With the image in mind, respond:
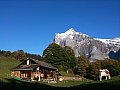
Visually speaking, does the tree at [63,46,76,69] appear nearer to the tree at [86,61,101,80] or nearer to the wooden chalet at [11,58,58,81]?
the tree at [86,61,101,80]

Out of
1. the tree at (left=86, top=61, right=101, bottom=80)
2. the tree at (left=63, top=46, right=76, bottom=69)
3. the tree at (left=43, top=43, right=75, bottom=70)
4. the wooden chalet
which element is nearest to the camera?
the wooden chalet

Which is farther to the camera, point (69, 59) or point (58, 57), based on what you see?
point (69, 59)

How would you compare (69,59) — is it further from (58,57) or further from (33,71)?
(33,71)

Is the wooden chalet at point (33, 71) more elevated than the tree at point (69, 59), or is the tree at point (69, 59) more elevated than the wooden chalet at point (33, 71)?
the tree at point (69, 59)

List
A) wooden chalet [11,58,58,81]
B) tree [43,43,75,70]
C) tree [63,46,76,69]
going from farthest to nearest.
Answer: tree [63,46,76,69]
tree [43,43,75,70]
wooden chalet [11,58,58,81]

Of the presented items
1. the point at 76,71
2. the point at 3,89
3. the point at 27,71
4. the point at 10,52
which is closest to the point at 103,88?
the point at 3,89

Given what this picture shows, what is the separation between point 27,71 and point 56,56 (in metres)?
48.6

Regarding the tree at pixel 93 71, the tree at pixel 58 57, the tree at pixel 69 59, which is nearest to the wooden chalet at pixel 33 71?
the tree at pixel 93 71

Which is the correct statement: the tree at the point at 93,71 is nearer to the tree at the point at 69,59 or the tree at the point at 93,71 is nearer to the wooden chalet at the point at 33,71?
the tree at the point at 69,59

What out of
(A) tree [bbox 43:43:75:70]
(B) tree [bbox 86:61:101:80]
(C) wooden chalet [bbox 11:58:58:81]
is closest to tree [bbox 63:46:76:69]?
(A) tree [bbox 43:43:75:70]

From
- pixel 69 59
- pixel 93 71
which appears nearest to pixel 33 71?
pixel 93 71

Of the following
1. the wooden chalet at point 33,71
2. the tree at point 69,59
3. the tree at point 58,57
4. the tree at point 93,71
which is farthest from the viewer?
the tree at point 69,59

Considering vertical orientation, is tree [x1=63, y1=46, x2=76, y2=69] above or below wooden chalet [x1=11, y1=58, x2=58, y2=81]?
above

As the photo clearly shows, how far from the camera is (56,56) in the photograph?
13075cm
